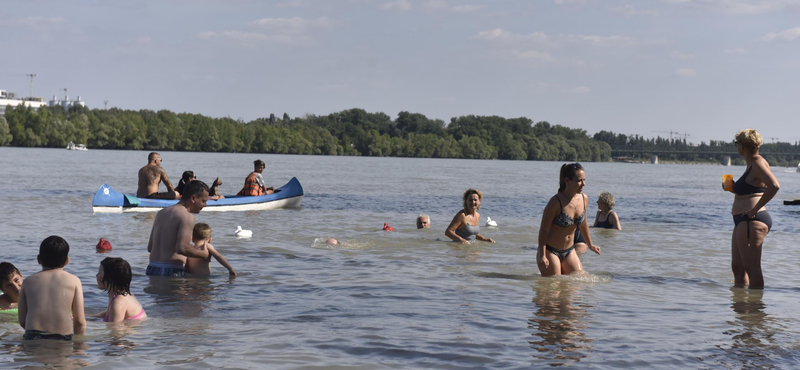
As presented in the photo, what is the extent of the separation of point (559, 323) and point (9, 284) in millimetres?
5606

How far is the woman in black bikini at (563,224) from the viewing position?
31.6 feet

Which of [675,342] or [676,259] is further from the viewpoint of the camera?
[676,259]

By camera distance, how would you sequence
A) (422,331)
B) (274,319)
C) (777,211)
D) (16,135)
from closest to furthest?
(422,331), (274,319), (777,211), (16,135)

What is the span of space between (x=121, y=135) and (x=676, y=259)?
14552 cm

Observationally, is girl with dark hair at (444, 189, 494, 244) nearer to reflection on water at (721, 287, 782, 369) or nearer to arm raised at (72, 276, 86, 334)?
reflection on water at (721, 287, 782, 369)

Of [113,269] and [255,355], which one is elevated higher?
[113,269]

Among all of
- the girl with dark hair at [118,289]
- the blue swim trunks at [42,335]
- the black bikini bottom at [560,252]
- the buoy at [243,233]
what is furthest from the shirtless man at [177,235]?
the buoy at [243,233]

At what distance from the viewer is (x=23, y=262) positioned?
1209 cm

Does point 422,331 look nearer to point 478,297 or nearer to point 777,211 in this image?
point 478,297

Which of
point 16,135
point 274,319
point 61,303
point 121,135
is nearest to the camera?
point 61,303

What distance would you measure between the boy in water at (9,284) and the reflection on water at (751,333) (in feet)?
22.2

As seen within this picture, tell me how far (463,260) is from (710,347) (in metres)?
6.50

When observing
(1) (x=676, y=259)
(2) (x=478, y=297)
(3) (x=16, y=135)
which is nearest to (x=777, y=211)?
(1) (x=676, y=259)

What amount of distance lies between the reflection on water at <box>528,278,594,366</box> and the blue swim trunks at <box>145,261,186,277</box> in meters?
4.56
